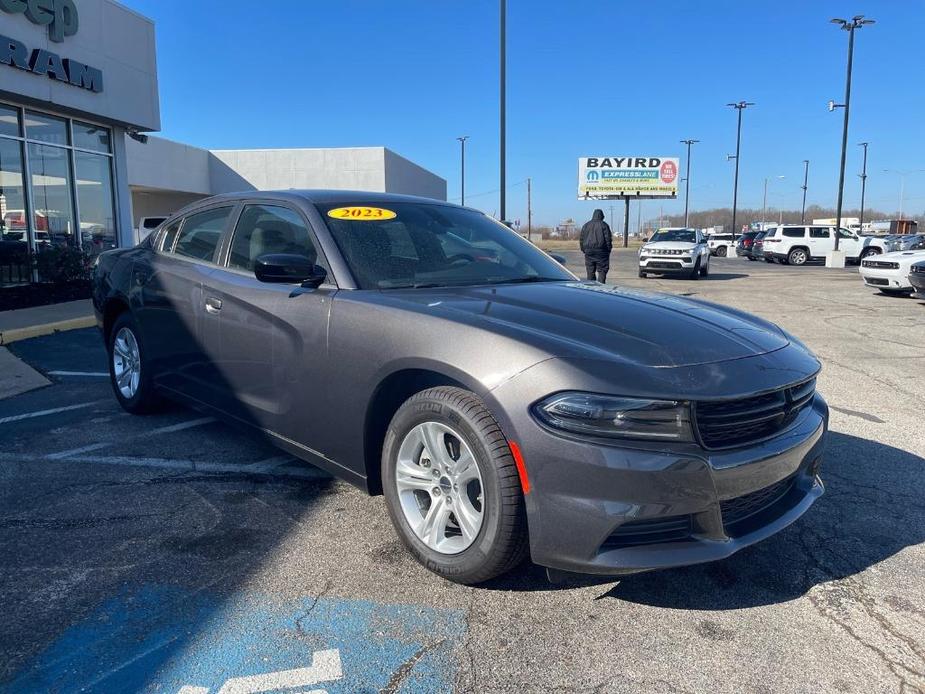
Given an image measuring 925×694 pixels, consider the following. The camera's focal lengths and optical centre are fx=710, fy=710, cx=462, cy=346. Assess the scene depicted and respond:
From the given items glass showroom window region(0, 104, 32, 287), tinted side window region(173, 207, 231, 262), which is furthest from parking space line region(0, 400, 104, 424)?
glass showroom window region(0, 104, 32, 287)

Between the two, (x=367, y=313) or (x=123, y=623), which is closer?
(x=123, y=623)

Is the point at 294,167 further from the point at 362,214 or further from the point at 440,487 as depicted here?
the point at 440,487

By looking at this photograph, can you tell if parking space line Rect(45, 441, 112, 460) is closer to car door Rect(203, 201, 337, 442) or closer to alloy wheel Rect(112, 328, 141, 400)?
alloy wheel Rect(112, 328, 141, 400)

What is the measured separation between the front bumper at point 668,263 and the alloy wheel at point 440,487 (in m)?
18.3

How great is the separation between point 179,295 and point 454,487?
2487 millimetres

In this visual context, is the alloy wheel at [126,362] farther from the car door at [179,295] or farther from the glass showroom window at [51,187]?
the glass showroom window at [51,187]

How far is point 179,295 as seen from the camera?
14.2ft

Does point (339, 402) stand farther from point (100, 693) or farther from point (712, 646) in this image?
point (712, 646)

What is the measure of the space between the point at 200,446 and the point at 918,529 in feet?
13.0

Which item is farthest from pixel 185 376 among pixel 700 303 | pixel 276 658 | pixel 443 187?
pixel 443 187

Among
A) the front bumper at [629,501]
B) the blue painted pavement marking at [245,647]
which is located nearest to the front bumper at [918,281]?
the front bumper at [629,501]

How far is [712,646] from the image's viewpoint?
7.91 feet

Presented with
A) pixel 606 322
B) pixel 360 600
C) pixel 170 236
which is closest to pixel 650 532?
pixel 606 322

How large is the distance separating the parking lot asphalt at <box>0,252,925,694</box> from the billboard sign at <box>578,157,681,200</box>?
5290 centimetres
